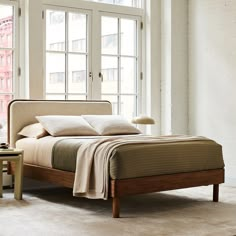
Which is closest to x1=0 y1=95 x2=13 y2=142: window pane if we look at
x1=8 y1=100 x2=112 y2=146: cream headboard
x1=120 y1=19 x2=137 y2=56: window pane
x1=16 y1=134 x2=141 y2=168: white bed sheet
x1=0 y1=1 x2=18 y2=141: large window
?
x1=0 y1=1 x2=18 y2=141: large window

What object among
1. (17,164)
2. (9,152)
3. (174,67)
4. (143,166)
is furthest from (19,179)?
(174,67)

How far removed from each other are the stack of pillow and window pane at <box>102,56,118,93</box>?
928 millimetres

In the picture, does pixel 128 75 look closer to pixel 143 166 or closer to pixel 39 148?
pixel 39 148

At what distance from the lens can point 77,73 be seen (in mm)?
6512

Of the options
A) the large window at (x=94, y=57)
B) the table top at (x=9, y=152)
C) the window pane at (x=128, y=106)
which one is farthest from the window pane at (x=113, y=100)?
the table top at (x=9, y=152)

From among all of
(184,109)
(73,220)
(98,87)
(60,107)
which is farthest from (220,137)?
(73,220)

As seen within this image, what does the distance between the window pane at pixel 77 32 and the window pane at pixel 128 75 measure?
66 centimetres

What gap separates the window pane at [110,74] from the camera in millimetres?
6746

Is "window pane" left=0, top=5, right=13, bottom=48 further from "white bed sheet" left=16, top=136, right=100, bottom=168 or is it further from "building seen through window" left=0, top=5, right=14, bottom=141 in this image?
"white bed sheet" left=16, top=136, right=100, bottom=168

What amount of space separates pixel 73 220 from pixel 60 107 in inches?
85.5

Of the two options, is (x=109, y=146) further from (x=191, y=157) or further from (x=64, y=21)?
(x=64, y=21)

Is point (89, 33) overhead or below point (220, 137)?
overhead

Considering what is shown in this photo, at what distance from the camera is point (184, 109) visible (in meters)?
7.18

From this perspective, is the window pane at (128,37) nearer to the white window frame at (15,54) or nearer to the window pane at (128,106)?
the window pane at (128,106)
